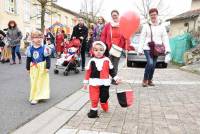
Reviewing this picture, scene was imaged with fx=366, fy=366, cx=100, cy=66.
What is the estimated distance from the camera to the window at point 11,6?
108 feet

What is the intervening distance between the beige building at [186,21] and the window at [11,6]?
16231mm

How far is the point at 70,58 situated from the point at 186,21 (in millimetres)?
28360

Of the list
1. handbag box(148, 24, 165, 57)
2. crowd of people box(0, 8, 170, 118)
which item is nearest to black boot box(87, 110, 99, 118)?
crowd of people box(0, 8, 170, 118)

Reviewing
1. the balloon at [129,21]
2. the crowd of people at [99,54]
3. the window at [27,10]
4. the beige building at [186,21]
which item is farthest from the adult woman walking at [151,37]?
the window at [27,10]

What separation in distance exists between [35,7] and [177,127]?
37.6m

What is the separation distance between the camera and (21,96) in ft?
24.8

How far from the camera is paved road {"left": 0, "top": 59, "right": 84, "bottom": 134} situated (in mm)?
5602

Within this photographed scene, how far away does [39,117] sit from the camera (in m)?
5.77

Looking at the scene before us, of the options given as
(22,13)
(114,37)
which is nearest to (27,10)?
(22,13)

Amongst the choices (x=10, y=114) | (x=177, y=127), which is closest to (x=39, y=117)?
(x=10, y=114)

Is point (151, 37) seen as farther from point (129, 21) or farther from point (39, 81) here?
point (39, 81)

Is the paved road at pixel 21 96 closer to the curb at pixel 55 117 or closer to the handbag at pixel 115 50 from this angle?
the curb at pixel 55 117

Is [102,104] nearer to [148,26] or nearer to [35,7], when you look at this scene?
[148,26]

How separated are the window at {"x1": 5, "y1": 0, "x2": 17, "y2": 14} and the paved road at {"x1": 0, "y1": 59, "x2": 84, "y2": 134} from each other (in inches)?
889
